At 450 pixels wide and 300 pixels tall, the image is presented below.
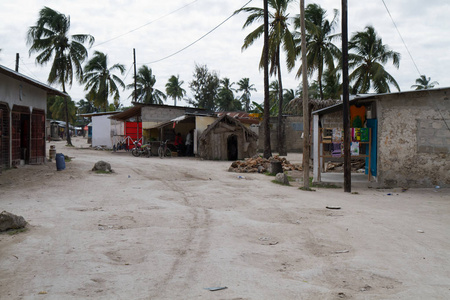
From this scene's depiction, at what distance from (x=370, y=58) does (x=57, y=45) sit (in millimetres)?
25089

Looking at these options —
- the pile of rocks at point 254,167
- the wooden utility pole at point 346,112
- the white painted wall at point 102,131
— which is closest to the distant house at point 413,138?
the wooden utility pole at point 346,112

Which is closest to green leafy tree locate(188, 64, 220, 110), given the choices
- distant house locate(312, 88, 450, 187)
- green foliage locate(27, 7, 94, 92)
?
green foliage locate(27, 7, 94, 92)

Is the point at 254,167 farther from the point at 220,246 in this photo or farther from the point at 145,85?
the point at 145,85

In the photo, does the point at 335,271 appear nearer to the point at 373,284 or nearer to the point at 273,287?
the point at 373,284

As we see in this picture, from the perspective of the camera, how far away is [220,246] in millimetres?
5297

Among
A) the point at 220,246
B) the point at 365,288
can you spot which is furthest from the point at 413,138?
the point at 365,288

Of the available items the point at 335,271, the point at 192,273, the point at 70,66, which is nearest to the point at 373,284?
the point at 335,271

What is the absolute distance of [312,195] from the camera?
34.8 feet

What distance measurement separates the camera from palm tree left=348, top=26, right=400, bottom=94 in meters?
30.2

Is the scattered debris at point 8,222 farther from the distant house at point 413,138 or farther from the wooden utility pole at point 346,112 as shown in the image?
the distant house at point 413,138

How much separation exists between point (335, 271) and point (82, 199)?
6.36m

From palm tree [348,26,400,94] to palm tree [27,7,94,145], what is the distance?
71.8 feet

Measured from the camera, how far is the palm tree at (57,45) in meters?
29.0

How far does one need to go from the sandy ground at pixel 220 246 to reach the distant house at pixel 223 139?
516 inches
